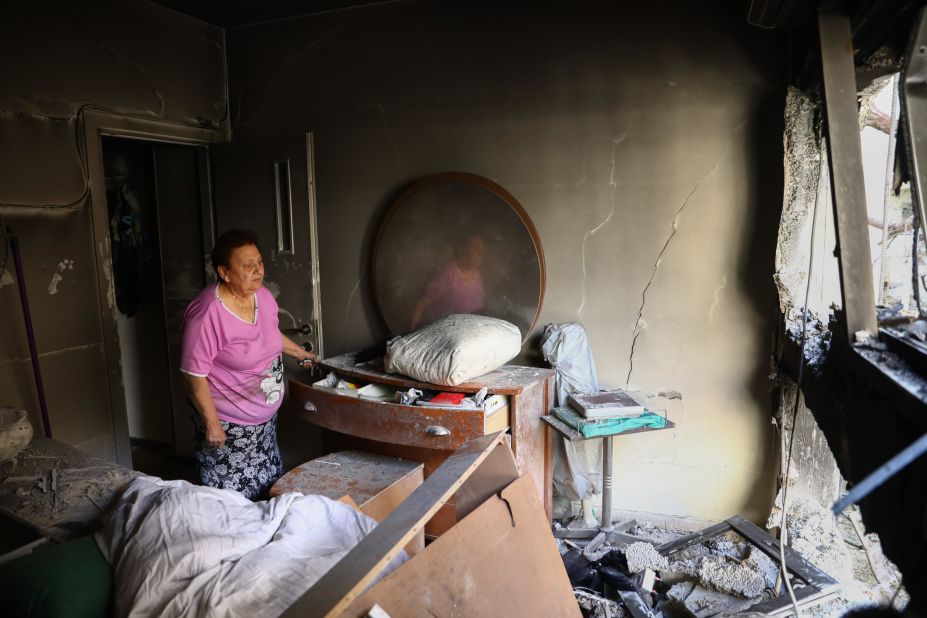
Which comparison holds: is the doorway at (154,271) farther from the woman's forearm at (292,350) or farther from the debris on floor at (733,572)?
the debris on floor at (733,572)

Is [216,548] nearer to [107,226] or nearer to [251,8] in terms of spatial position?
[107,226]

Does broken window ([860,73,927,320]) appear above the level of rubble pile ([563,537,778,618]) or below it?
above

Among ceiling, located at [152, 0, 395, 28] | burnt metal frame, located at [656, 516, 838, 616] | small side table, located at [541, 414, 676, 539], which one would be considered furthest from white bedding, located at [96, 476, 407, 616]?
ceiling, located at [152, 0, 395, 28]

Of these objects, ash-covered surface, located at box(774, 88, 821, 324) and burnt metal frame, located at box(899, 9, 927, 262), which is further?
ash-covered surface, located at box(774, 88, 821, 324)

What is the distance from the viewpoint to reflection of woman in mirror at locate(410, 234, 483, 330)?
280 cm

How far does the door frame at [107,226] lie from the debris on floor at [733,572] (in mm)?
2307

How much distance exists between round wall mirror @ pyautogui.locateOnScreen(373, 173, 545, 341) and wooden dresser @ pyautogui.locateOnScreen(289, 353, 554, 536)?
0.36m

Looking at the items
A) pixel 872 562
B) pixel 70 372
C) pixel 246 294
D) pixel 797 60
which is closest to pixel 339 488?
pixel 246 294

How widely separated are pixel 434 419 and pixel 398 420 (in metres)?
0.16

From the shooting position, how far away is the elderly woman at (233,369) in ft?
6.85

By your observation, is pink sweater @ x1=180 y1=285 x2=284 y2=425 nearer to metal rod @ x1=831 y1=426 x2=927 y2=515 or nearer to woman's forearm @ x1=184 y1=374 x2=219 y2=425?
woman's forearm @ x1=184 y1=374 x2=219 y2=425

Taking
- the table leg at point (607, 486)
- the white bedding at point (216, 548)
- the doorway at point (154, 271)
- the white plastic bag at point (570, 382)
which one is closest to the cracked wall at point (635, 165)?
the white plastic bag at point (570, 382)

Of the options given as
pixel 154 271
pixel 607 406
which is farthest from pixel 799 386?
pixel 154 271

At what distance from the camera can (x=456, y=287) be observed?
2846 millimetres
